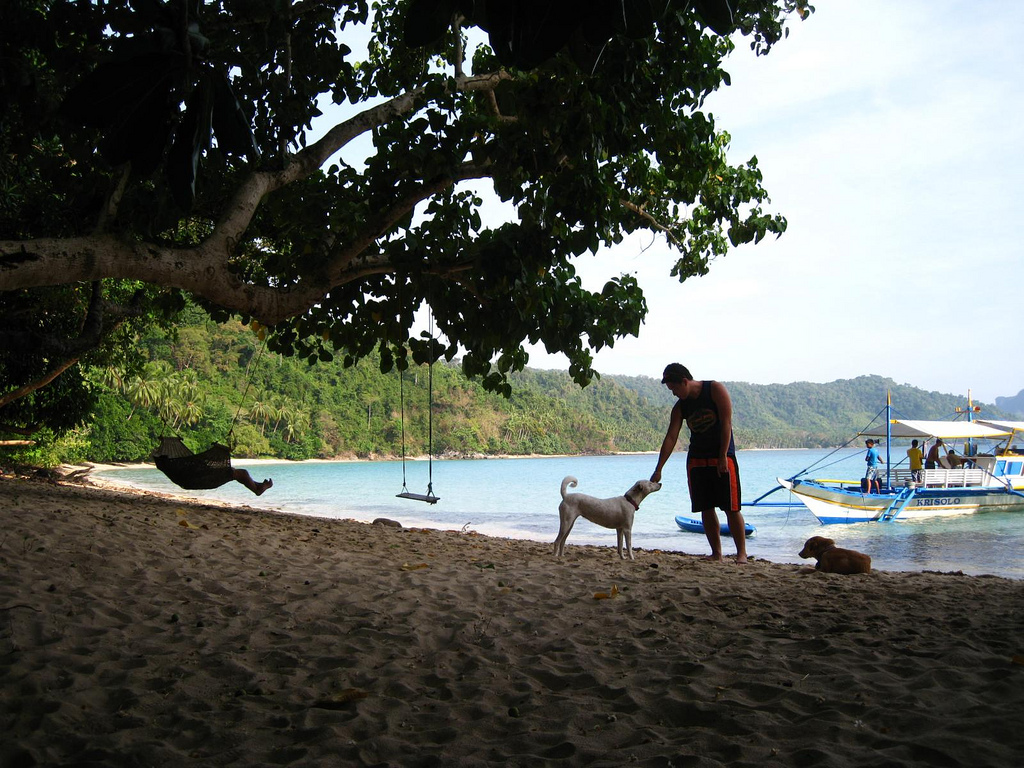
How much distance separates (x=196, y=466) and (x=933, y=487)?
16.2 meters

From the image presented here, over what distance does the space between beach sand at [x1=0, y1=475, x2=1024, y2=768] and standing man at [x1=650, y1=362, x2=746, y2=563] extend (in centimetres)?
73

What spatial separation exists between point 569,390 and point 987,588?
226 ft

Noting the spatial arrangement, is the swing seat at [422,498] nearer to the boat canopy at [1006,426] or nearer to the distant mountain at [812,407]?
the boat canopy at [1006,426]

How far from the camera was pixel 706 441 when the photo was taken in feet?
16.9

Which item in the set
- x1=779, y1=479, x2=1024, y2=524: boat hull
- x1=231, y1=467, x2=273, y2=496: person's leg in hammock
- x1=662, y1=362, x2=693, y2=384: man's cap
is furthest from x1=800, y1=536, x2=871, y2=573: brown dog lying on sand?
x1=779, y1=479, x2=1024, y2=524: boat hull

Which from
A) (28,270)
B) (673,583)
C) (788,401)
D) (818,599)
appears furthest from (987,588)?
(788,401)

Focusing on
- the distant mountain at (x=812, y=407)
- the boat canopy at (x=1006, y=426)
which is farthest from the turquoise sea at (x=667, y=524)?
the distant mountain at (x=812, y=407)

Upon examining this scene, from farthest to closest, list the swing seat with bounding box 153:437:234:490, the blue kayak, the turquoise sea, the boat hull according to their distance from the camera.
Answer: the boat hull, the blue kayak, the turquoise sea, the swing seat with bounding box 153:437:234:490

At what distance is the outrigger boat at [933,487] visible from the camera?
16.2 meters

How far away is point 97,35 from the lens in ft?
10.8

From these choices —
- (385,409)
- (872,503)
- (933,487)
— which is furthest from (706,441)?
(385,409)

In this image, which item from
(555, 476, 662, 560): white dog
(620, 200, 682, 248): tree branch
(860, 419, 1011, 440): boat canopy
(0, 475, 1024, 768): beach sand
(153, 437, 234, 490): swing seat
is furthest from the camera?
(860, 419, 1011, 440): boat canopy

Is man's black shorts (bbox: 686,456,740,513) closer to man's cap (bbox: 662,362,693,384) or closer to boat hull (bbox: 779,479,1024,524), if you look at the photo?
man's cap (bbox: 662,362,693,384)

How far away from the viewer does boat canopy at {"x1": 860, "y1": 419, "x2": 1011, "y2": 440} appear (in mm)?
16656
